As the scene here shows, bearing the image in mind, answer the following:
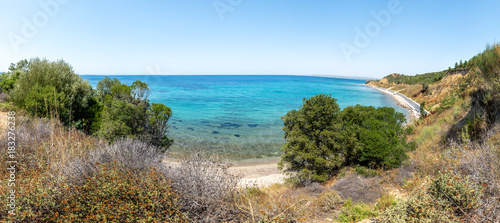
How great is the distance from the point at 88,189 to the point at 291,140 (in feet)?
26.4

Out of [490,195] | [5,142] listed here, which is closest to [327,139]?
[490,195]

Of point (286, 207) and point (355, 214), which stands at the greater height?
point (286, 207)

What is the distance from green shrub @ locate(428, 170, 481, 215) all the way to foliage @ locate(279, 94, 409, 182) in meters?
5.48

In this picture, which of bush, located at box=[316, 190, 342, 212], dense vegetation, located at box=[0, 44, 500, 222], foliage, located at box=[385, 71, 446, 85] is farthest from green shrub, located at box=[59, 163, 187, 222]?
foliage, located at box=[385, 71, 446, 85]

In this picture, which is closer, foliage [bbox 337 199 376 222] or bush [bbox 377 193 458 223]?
bush [bbox 377 193 458 223]

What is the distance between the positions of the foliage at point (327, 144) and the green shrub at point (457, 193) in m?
5.48

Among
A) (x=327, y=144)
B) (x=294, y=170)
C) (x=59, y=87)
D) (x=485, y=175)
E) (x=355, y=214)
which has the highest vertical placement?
(x=59, y=87)

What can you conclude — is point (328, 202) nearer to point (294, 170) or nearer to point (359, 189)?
point (359, 189)

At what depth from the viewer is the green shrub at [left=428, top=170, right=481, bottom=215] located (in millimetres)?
3955

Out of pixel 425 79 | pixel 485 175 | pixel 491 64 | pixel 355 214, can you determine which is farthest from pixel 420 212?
pixel 425 79

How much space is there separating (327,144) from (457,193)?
6.38m

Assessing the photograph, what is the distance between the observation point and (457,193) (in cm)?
413

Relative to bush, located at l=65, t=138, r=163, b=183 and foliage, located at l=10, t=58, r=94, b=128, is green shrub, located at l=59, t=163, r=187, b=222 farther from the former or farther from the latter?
foliage, located at l=10, t=58, r=94, b=128

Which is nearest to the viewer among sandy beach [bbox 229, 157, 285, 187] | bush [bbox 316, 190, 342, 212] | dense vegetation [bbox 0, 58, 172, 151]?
bush [bbox 316, 190, 342, 212]
